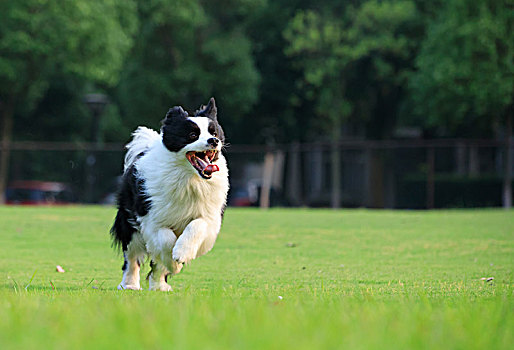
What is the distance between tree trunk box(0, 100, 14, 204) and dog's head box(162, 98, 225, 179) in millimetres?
28207

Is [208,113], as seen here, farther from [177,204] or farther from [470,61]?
[470,61]

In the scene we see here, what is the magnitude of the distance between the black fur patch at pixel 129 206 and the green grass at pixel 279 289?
1.73ft

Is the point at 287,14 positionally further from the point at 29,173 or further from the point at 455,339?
the point at 455,339

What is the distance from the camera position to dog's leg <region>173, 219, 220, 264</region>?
8.05 meters

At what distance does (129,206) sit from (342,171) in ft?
112

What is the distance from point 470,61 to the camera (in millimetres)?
34656

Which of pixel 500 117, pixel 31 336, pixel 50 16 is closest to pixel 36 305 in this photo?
pixel 31 336

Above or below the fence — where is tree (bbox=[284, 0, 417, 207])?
above

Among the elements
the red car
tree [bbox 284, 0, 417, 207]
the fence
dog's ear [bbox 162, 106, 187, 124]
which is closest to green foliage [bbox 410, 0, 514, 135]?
the fence

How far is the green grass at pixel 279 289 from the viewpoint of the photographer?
446 cm

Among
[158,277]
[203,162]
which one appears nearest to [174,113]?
[203,162]

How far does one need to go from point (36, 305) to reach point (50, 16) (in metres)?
30.7

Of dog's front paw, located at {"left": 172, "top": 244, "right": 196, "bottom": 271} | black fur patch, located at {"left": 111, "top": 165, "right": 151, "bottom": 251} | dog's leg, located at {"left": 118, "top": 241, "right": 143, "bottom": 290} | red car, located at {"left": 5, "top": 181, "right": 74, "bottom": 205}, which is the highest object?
black fur patch, located at {"left": 111, "top": 165, "right": 151, "bottom": 251}

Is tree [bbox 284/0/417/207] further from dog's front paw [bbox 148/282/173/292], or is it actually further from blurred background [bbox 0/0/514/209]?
dog's front paw [bbox 148/282/173/292]
